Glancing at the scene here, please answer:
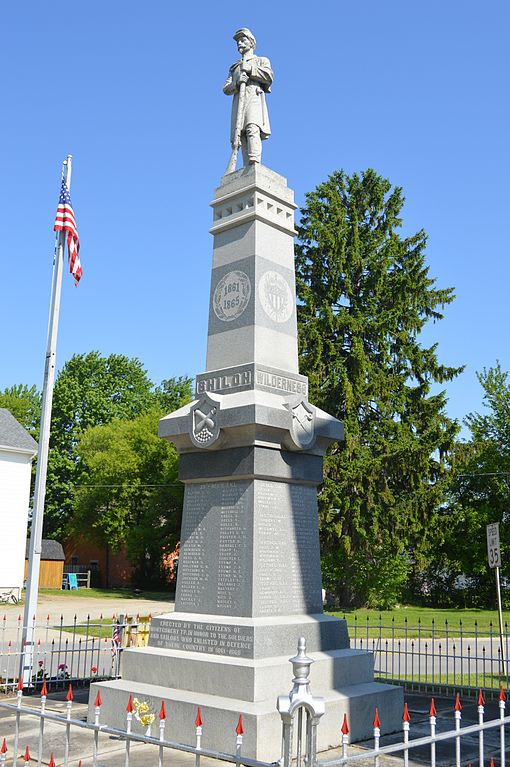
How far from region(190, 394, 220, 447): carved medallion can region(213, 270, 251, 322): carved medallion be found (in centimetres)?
126

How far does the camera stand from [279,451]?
345 inches

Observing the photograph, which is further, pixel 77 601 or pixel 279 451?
pixel 77 601

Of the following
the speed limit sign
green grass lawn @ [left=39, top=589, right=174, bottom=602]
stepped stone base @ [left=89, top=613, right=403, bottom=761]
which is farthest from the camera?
green grass lawn @ [left=39, top=589, right=174, bottom=602]

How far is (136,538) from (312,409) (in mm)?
37481

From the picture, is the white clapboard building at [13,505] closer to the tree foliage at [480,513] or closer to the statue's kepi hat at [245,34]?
the tree foliage at [480,513]

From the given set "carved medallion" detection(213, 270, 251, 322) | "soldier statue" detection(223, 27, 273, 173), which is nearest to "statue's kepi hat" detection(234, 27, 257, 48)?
"soldier statue" detection(223, 27, 273, 173)

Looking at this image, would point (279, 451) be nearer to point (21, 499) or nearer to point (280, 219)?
point (280, 219)

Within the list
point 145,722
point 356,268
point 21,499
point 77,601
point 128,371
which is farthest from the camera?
point 128,371

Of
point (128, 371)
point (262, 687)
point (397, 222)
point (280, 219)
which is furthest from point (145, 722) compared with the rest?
point (128, 371)

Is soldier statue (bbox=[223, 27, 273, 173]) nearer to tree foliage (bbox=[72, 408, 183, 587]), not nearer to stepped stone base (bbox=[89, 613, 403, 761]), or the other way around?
stepped stone base (bbox=[89, 613, 403, 761])

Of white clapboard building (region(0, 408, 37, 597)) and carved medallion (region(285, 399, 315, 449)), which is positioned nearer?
carved medallion (region(285, 399, 315, 449))

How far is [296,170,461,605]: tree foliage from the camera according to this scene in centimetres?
2864

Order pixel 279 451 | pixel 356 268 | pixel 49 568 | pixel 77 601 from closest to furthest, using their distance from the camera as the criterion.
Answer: pixel 279 451, pixel 356 268, pixel 77 601, pixel 49 568

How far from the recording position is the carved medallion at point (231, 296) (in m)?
9.34
